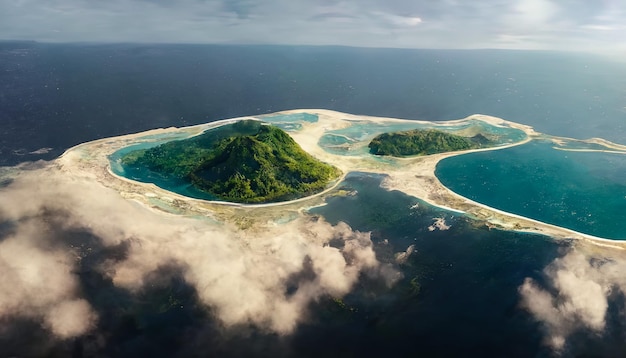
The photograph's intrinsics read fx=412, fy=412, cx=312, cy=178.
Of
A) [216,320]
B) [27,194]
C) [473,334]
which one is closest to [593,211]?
[473,334]

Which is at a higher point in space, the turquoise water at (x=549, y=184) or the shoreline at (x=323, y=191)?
the turquoise water at (x=549, y=184)

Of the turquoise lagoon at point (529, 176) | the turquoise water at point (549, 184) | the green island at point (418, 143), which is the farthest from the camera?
the green island at point (418, 143)

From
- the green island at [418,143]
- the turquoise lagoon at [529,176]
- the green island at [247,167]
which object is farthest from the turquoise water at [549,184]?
the green island at [247,167]

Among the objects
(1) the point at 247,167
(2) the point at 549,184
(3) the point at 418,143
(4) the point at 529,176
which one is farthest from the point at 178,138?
(2) the point at 549,184

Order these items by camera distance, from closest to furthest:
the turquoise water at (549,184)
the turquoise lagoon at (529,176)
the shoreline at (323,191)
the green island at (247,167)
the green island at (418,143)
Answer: the shoreline at (323,191) < the turquoise water at (549,184) < the turquoise lagoon at (529,176) < the green island at (247,167) < the green island at (418,143)

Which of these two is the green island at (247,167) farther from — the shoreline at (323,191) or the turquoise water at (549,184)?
the turquoise water at (549,184)

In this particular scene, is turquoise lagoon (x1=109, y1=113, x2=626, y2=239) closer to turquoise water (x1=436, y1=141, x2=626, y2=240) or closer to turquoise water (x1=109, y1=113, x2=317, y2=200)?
turquoise water (x1=436, y1=141, x2=626, y2=240)

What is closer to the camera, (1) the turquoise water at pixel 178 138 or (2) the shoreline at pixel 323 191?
(2) the shoreline at pixel 323 191
